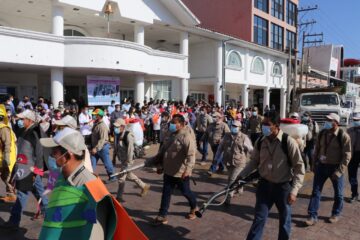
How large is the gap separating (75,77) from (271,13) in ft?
71.9

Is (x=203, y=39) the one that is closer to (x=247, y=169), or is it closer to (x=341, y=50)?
(x=247, y=169)

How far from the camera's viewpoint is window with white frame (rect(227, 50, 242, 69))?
25734 millimetres

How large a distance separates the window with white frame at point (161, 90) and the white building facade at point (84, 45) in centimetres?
7

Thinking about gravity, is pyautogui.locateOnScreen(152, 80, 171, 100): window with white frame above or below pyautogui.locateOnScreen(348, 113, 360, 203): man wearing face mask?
above

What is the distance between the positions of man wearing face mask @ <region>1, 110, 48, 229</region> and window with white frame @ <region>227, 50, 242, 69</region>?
21825 millimetres

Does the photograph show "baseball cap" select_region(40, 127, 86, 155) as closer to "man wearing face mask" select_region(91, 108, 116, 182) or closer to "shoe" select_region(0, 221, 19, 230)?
"shoe" select_region(0, 221, 19, 230)

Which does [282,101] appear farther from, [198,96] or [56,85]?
[56,85]

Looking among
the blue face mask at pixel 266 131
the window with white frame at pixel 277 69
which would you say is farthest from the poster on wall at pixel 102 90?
the window with white frame at pixel 277 69

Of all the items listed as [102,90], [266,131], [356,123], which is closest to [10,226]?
[266,131]

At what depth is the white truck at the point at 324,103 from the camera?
17906mm

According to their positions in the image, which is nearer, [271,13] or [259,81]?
[259,81]

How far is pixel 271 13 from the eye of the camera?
34.6 metres

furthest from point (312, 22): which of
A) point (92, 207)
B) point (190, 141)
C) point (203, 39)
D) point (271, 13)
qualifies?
point (92, 207)

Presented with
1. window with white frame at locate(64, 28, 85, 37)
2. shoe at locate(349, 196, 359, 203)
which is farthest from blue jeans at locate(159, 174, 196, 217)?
window with white frame at locate(64, 28, 85, 37)
